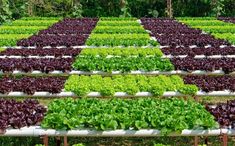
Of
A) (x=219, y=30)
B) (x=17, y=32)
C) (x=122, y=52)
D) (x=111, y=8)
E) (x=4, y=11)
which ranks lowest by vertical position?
(x=219, y=30)

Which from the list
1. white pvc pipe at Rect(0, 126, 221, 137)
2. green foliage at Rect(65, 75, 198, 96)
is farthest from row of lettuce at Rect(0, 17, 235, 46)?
white pvc pipe at Rect(0, 126, 221, 137)

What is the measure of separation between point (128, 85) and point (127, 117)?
3.71 m

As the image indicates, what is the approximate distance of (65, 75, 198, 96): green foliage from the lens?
42.2 feet

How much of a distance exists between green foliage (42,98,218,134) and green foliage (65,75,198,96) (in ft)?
7.12

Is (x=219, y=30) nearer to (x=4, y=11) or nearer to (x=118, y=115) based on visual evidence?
(x=4, y=11)

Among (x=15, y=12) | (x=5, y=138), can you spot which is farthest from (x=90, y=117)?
(x=15, y=12)

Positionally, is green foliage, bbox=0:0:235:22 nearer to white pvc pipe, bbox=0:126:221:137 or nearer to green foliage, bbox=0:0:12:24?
green foliage, bbox=0:0:12:24

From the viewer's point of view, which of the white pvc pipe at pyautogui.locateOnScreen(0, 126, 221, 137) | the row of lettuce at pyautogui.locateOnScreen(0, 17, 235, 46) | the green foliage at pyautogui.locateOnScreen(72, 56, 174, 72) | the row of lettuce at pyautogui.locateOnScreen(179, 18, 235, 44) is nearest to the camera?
the white pvc pipe at pyautogui.locateOnScreen(0, 126, 221, 137)

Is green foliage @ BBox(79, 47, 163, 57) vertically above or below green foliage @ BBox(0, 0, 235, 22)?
below

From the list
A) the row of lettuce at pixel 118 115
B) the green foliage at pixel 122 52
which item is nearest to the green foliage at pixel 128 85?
the row of lettuce at pixel 118 115

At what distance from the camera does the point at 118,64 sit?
1633 cm

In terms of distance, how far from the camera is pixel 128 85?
13320 millimetres

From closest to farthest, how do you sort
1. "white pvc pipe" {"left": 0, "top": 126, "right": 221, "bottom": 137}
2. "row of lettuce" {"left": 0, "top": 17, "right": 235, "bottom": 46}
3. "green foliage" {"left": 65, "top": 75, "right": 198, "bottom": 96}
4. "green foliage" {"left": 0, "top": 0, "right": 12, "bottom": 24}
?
"white pvc pipe" {"left": 0, "top": 126, "right": 221, "bottom": 137}
"green foliage" {"left": 65, "top": 75, "right": 198, "bottom": 96}
"row of lettuce" {"left": 0, "top": 17, "right": 235, "bottom": 46}
"green foliage" {"left": 0, "top": 0, "right": 12, "bottom": 24}

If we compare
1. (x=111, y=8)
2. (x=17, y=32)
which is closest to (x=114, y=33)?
(x=17, y=32)
